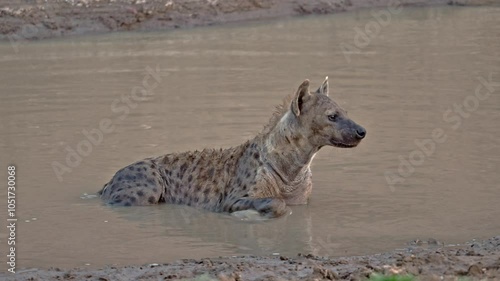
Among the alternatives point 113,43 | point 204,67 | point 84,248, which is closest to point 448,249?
point 84,248

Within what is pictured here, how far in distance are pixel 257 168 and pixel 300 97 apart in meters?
0.62

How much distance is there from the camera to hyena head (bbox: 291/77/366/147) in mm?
8750

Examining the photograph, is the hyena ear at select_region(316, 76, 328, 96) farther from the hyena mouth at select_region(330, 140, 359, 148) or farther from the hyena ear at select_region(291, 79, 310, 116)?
the hyena mouth at select_region(330, 140, 359, 148)

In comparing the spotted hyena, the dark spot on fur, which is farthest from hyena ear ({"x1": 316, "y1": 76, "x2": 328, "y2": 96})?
the dark spot on fur

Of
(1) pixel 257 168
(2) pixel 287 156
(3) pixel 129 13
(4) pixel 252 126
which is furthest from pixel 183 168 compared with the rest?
(3) pixel 129 13

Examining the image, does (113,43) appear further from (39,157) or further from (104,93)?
(39,157)

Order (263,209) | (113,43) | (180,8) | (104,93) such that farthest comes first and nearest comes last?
(180,8)
(113,43)
(104,93)
(263,209)

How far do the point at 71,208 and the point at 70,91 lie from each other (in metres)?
4.81

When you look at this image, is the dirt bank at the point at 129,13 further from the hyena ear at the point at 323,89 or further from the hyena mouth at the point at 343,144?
the hyena mouth at the point at 343,144

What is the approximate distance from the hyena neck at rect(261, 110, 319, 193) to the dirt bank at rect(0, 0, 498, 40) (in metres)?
9.34

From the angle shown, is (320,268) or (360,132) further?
(360,132)

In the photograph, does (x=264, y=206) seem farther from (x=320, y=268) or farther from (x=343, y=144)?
(x=320, y=268)

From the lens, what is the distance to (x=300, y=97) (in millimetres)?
8844

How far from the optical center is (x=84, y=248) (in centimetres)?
775
